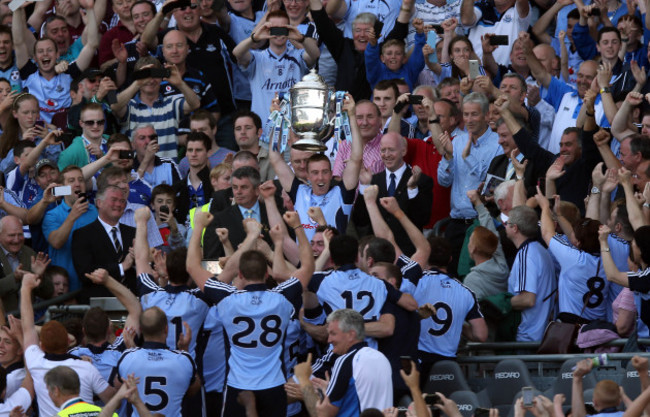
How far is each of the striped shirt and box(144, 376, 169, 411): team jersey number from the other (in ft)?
17.6

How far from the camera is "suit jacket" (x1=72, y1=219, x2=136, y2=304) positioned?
13.9 metres

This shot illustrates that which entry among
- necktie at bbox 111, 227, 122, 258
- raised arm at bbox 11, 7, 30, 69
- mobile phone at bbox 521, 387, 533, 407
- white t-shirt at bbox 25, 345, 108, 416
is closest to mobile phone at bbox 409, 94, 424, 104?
necktie at bbox 111, 227, 122, 258

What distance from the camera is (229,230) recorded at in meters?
13.4

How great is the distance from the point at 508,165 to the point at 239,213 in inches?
112

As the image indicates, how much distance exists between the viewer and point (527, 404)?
29.5 feet

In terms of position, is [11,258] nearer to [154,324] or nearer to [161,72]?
[161,72]

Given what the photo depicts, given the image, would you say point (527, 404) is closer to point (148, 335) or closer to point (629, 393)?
point (629, 393)

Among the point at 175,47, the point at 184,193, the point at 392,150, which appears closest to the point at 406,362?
the point at 392,150

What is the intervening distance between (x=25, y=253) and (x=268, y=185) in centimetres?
293

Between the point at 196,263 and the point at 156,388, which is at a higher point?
the point at 196,263

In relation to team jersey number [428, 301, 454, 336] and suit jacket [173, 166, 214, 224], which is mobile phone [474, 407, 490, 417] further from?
suit jacket [173, 166, 214, 224]

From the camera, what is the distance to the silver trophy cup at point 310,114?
988cm

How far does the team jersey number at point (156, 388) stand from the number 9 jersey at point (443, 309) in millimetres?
2207

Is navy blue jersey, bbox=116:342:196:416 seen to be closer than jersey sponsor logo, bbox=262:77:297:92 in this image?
Yes
